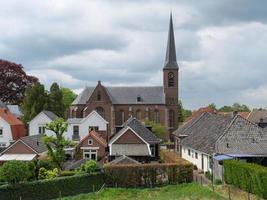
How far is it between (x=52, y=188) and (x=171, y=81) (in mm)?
64152

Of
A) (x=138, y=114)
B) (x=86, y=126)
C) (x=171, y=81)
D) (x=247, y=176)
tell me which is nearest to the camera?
(x=247, y=176)

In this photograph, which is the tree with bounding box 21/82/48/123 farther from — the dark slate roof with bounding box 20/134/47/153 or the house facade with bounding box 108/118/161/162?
the house facade with bounding box 108/118/161/162

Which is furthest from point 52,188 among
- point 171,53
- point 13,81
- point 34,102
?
point 13,81

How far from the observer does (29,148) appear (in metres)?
58.9

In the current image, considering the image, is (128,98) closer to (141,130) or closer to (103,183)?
(141,130)

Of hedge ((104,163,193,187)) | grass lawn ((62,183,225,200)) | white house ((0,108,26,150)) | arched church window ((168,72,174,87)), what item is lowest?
grass lawn ((62,183,225,200))

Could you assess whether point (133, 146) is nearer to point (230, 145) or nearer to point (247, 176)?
point (230, 145)

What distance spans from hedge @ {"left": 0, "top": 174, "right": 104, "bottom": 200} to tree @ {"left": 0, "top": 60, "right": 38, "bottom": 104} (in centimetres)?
6322

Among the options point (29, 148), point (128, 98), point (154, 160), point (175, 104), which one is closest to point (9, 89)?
point (128, 98)

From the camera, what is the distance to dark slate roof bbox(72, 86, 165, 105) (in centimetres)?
10306

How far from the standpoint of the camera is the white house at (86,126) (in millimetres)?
73875

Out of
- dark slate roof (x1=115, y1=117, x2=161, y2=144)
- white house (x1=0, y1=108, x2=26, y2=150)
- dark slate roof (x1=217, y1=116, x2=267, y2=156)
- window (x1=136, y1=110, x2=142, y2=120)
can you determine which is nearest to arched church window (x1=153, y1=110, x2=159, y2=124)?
window (x1=136, y1=110, x2=142, y2=120)

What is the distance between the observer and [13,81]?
104250 millimetres

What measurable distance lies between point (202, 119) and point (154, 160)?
1131cm
